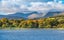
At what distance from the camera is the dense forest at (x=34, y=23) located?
35931mm

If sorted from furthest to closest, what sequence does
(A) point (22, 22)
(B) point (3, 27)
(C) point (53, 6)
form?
(C) point (53, 6), (B) point (3, 27), (A) point (22, 22)

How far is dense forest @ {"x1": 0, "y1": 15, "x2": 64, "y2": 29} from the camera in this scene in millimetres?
35931

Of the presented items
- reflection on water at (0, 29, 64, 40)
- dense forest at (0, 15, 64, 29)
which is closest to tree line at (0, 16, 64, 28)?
dense forest at (0, 15, 64, 29)

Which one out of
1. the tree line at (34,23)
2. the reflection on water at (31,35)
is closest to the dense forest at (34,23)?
the tree line at (34,23)

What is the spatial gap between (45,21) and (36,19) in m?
1.79

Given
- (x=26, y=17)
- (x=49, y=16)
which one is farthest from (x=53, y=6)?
(x=26, y=17)

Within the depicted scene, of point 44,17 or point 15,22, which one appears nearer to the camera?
point 15,22

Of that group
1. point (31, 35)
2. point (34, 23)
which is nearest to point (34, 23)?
point (34, 23)

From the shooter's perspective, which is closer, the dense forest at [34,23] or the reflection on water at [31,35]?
the reflection on water at [31,35]

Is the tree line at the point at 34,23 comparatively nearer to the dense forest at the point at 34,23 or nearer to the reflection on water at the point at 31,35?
the dense forest at the point at 34,23

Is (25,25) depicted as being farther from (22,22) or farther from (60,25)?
(60,25)

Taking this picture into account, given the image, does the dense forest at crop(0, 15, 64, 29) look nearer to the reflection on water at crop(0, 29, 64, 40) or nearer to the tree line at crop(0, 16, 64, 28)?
the tree line at crop(0, 16, 64, 28)

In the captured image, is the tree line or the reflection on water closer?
the reflection on water

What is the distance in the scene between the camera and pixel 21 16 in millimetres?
40000
